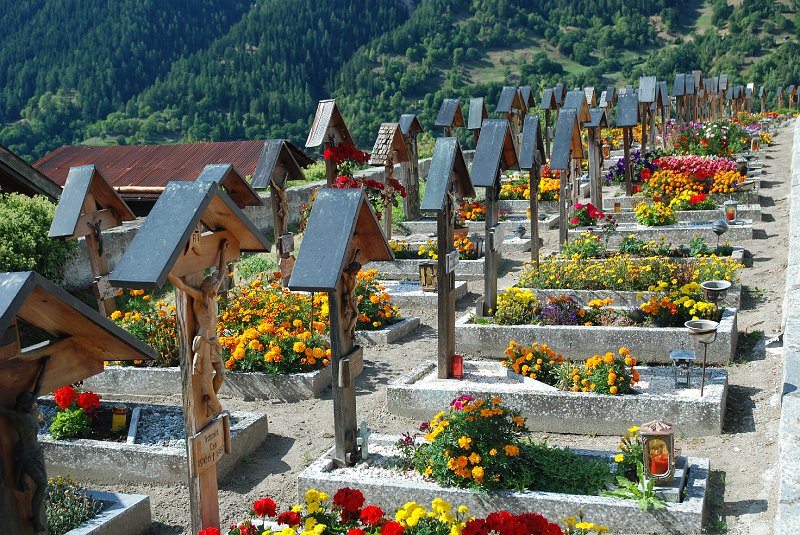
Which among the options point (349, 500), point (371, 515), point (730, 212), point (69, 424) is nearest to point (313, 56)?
point (730, 212)

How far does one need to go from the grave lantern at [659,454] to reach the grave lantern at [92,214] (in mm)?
5936

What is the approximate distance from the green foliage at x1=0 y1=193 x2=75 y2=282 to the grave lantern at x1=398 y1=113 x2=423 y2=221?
743cm

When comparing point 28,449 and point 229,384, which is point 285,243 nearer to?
point 229,384

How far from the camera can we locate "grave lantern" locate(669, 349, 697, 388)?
7367 mm

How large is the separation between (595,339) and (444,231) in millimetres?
2035

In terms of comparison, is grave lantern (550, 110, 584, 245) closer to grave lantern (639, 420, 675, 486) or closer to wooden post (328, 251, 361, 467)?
wooden post (328, 251, 361, 467)

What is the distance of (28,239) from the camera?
1075cm

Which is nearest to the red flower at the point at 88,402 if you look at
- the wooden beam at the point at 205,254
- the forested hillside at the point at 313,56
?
the wooden beam at the point at 205,254

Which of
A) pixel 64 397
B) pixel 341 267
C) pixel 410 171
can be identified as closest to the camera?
pixel 341 267

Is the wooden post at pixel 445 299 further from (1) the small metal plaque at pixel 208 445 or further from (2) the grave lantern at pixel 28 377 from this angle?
(2) the grave lantern at pixel 28 377

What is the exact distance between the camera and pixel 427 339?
10.7 metres

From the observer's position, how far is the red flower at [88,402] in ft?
24.6

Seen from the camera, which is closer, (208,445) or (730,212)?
(208,445)

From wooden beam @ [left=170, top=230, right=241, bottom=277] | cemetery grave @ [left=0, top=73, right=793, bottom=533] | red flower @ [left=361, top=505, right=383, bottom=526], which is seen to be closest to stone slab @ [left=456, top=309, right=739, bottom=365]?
cemetery grave @ [left=0, top=73, right=793, bottom=533]
